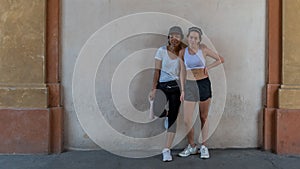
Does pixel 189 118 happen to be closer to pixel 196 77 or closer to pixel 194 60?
pixel 196 77

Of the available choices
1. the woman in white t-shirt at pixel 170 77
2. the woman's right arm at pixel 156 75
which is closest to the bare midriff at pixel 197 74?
the woman in white t-shirt at pixel 170 77

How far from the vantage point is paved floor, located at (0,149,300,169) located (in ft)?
16.3

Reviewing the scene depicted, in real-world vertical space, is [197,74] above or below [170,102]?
above

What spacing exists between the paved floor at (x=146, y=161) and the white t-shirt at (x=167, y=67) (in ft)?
4.10

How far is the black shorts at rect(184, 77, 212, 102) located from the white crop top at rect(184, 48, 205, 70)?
23 cm

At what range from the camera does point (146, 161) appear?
5234mm

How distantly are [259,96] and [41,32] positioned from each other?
148 inches

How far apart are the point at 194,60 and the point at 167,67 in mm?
439

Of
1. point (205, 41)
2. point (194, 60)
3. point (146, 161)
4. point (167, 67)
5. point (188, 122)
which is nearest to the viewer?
point (146, 161)

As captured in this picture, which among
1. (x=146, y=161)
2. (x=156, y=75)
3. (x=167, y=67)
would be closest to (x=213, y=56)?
(x=167, y=67)

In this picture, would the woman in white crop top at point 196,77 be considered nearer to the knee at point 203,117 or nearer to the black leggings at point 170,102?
the knee at point 203,117

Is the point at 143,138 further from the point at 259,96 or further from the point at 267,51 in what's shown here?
the point at 267,51

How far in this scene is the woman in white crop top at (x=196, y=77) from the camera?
5.35m

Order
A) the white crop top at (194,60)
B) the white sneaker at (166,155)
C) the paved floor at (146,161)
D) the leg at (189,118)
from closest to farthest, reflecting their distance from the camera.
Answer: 1. the paved floor at (146,161)
2. the white sneaker at (166,155)
3. the white crop top at (194,60)
4. the leg at (189,118)
